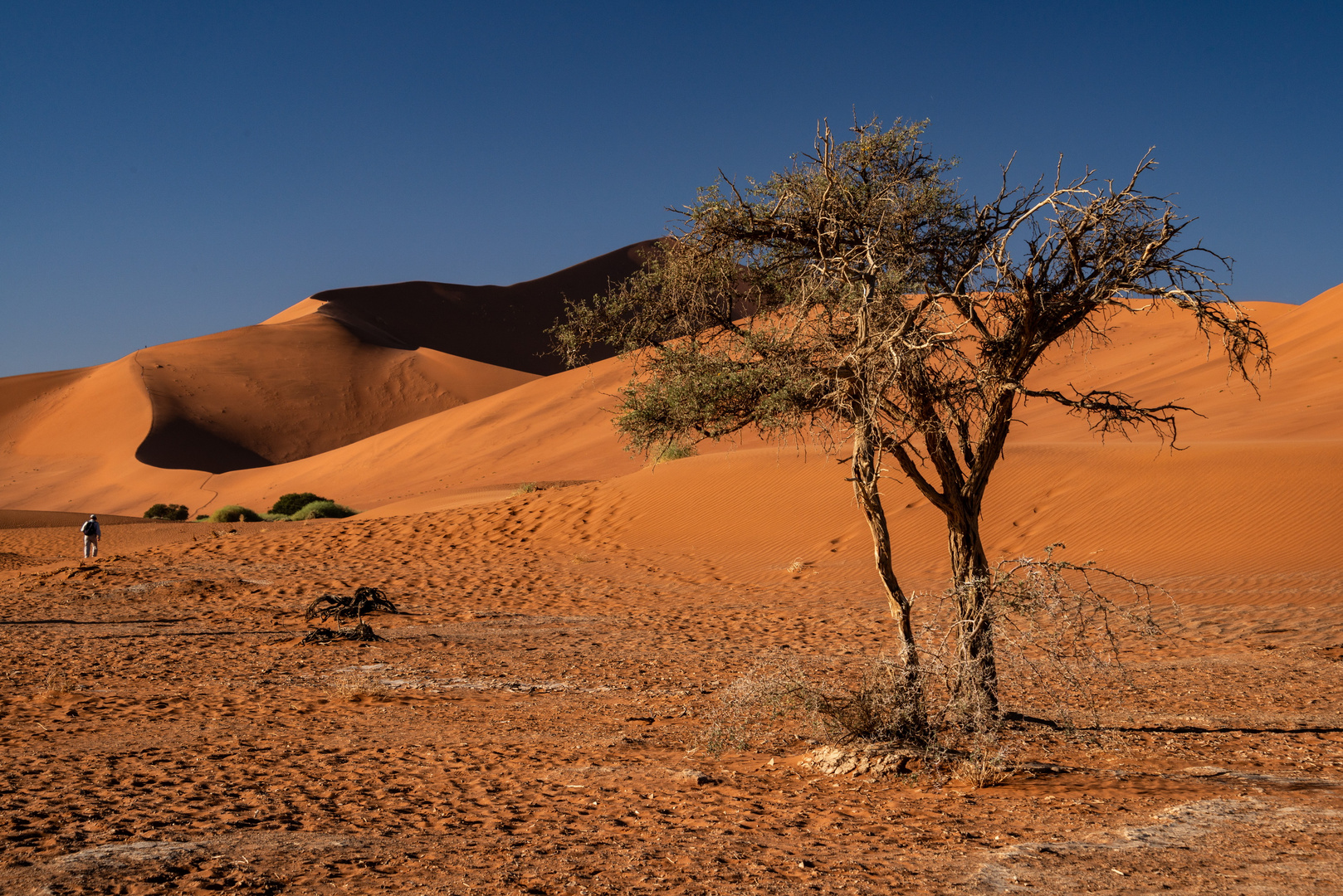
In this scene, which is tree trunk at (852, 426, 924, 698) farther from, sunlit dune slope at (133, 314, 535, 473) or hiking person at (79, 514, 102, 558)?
sunlit dune slope at (133, 314, 535, 473)

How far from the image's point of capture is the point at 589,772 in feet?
20.6

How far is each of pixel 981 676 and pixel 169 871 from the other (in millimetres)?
4790

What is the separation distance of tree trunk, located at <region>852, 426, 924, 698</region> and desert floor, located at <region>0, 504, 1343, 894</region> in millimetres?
666

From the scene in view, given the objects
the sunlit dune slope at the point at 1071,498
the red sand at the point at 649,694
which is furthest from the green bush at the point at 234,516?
the sunlit dune slope at the point at 1071,498

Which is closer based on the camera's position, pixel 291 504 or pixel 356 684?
pixel 356 684

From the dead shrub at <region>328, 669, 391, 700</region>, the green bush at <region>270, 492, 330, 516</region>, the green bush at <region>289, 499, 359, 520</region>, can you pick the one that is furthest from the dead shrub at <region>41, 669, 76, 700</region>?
the green bush at <region>270, 492, 330, 516</region>

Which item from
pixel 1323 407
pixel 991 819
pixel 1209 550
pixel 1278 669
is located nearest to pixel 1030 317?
pixel 991 819

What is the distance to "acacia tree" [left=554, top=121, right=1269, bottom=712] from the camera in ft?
20.0

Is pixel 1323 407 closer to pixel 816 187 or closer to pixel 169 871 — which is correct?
pixel 816 187

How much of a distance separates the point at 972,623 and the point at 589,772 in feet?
8.96

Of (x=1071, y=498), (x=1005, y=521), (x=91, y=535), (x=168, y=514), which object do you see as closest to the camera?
(x=1005, y=521)

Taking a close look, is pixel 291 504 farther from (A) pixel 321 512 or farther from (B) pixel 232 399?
(B) pixel 232 399

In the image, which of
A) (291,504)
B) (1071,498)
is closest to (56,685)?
(1071,498)

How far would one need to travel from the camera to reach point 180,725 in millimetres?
7543
